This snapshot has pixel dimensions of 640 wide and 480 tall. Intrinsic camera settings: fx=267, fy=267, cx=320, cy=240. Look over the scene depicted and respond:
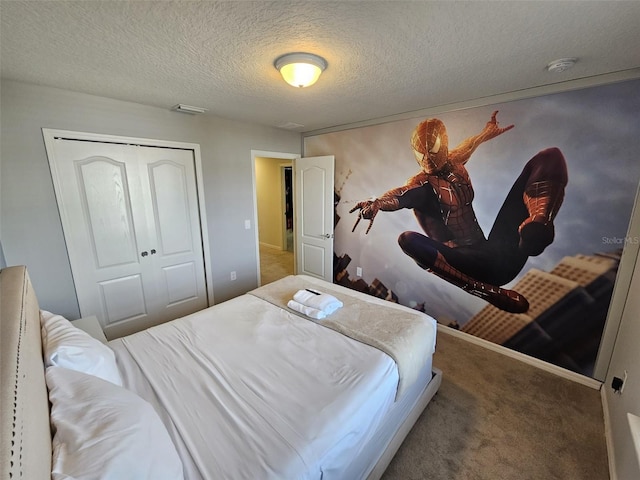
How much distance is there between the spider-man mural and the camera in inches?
87.4

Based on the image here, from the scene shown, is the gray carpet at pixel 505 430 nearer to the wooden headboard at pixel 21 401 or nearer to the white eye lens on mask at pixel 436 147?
the wooden headboard at pixel 21 401

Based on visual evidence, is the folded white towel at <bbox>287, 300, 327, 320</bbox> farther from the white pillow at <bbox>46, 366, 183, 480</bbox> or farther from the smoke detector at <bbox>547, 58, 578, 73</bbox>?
the smoke detector at <bbox>547, 58, 578, 73</bbox>

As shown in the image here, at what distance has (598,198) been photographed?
1.99m

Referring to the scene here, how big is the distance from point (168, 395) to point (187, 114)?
267 centimetres

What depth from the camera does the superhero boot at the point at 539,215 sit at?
2162 millimetres

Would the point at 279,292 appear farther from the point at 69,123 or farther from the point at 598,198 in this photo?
the point at 598,198

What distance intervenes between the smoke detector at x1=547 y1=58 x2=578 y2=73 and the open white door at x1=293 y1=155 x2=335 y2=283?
7.15 feet

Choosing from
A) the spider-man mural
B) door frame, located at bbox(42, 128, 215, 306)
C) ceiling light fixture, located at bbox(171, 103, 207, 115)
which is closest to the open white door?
the spider-man mural

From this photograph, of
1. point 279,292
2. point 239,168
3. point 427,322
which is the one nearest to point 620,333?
point 427,322

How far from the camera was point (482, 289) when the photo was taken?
104 inches

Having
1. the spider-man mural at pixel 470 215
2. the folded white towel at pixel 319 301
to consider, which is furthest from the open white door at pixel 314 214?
the folded white towel at pixel 319 301

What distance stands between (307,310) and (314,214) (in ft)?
6.66

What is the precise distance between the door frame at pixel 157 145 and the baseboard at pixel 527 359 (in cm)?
279

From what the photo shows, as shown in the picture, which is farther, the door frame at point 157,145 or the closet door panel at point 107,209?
the closet door panel at point 107,209
